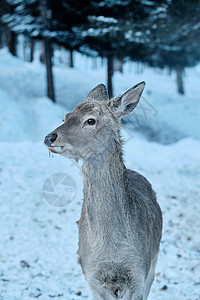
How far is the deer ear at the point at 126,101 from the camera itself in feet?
10.6

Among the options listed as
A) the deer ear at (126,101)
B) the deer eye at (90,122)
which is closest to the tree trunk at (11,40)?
the deer ear at (126,101)

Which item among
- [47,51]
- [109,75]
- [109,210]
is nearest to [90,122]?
[109,210]

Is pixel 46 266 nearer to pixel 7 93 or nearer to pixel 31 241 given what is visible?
pixel 31 241

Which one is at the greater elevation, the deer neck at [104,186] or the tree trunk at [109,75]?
the deer neck at [104,186]

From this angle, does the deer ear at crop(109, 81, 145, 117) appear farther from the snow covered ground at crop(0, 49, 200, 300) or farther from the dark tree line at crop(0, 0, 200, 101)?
the dark tree line at crop(0, 0, 200, 101)

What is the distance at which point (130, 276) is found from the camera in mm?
3270

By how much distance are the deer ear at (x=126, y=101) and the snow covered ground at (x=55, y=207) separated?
675 millimetres

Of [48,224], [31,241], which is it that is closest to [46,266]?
[31,241]

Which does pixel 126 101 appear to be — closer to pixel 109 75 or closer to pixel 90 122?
pixel 90 122

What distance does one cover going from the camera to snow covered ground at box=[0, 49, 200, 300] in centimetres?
576

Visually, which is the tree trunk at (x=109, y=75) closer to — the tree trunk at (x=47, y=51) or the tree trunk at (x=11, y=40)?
the tree trunk at (x=47, y=51)

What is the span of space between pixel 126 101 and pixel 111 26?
12055 mm

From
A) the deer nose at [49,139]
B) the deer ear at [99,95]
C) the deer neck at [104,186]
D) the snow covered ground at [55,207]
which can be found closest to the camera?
the deer nose at [49,139]

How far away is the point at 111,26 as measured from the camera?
14438 mm
